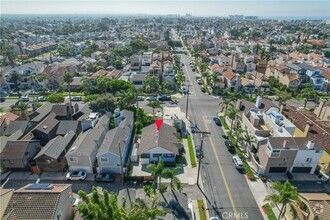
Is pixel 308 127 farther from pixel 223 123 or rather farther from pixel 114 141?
pixel 114 141

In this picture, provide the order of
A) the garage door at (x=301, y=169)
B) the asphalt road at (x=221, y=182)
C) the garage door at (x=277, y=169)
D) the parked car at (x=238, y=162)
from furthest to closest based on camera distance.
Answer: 1. the parked car at (x=238, y=162)
2. the garage door at (x=301, y=169)
3. the garage door at (x=277, y=169)
4. the asphalt road at (x=221, y=182)

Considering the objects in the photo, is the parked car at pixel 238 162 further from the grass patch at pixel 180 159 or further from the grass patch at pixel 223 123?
the grass patch at pixel 223 123

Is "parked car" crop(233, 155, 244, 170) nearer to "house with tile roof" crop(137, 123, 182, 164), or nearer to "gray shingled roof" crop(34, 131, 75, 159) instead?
"house with tile roof" crop(137, 123, 182, 164)

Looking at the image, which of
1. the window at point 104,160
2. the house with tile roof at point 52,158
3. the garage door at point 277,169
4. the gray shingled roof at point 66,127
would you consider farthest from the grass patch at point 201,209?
the gray shingled roof at point 66,127

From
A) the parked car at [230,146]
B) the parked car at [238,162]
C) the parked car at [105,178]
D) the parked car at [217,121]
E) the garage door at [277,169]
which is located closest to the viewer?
the parked car at [105,178]

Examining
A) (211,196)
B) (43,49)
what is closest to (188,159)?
(211,196)

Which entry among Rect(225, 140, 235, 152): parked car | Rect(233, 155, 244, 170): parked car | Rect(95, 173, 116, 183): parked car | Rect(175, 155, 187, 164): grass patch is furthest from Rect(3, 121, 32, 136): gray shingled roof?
Rect(233, 155, 244, 170): parked car
